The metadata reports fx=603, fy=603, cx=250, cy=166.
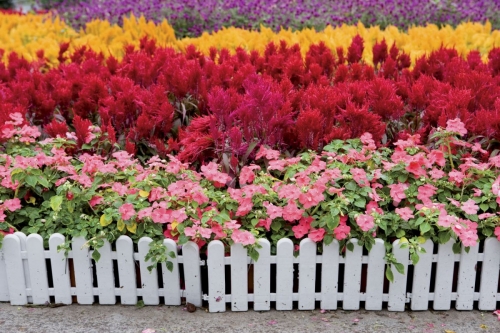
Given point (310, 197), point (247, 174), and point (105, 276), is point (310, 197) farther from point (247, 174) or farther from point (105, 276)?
point (105, 276)

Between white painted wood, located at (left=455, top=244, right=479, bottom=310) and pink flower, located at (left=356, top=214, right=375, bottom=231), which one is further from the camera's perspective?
white painted wood, located at (left=455, top=244, right=479, bottom=310)

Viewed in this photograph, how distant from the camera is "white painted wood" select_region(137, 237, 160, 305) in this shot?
303 cm

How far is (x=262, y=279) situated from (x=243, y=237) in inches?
12.4

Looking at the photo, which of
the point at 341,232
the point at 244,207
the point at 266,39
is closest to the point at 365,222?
the point at 341,232

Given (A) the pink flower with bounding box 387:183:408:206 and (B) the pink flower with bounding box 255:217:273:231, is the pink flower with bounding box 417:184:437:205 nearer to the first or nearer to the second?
(A) the pink flower with bounding box 387:183:408:206

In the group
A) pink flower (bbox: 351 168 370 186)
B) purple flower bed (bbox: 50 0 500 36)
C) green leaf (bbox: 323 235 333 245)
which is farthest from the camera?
purple flower bed (bbox: 50 0 500 36)

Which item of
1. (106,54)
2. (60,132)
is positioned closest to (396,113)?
(60,132)

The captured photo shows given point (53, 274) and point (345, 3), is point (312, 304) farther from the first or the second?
point (345, 3)

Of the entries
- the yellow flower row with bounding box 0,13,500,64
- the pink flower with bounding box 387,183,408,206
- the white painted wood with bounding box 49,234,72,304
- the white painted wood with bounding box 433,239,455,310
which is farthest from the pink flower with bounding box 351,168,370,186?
the yellow flower row with bounding box 0,13,500,64

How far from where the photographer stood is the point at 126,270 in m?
3.10

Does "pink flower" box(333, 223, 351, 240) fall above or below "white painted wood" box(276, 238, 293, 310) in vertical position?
above

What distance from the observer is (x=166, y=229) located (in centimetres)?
311

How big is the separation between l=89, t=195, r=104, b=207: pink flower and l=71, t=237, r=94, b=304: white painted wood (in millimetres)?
192

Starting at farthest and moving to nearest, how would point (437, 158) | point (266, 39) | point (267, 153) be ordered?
point (266, 39), point (267, 153), point (437, 158)
